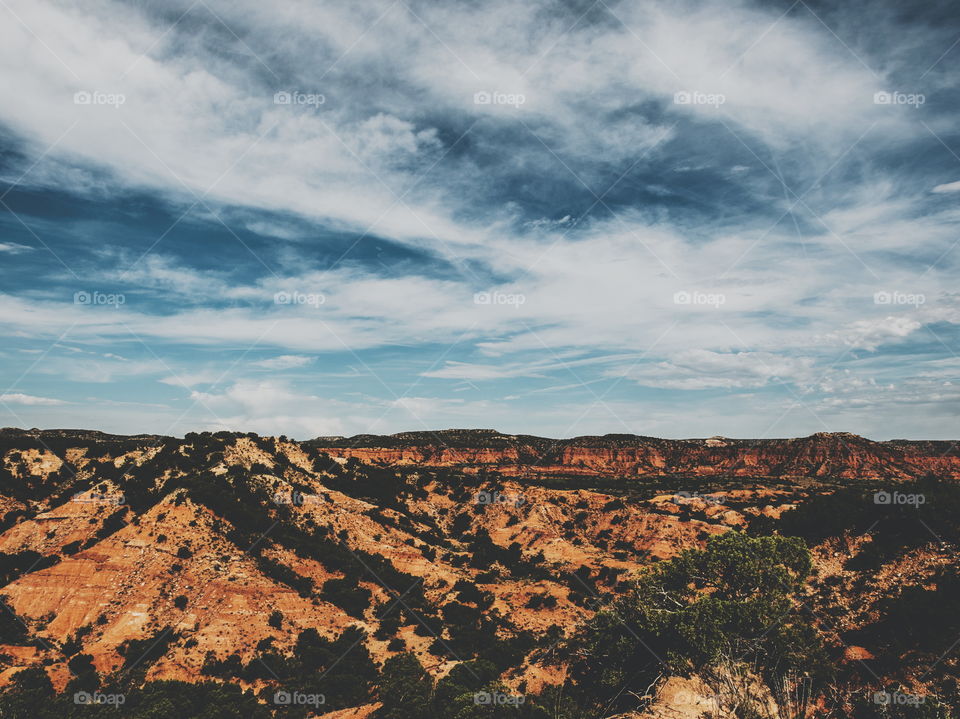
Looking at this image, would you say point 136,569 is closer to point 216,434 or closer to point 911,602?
point 216,434

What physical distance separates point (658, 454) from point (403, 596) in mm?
140987

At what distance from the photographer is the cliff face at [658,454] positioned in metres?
146

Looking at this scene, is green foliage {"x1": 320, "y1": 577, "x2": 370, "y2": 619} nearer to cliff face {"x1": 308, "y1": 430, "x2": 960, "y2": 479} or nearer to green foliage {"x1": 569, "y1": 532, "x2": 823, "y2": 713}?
green foliage {"x1": 569, "y1": 532, "x2": 823, "y2": 713}

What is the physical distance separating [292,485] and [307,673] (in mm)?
28184

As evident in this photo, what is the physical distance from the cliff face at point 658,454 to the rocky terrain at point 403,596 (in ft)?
272

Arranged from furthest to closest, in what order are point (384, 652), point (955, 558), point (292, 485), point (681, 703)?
point (292, 485) < point (384, 652) < point (955, 558) < point (681, 703)

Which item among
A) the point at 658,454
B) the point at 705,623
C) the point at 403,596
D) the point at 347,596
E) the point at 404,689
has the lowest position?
the point at 404,689

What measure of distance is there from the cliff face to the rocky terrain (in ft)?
272

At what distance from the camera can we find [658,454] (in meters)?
168

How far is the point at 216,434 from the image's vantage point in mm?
66000

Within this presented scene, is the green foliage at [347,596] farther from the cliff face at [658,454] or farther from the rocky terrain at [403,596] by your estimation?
the cliff face at [658,454]

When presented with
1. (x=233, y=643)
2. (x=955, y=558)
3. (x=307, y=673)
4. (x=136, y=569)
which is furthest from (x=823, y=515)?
(x=136, y=569)

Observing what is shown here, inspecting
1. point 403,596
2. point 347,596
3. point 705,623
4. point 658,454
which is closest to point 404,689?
point 347,596

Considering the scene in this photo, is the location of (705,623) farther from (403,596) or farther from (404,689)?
(403,596)
